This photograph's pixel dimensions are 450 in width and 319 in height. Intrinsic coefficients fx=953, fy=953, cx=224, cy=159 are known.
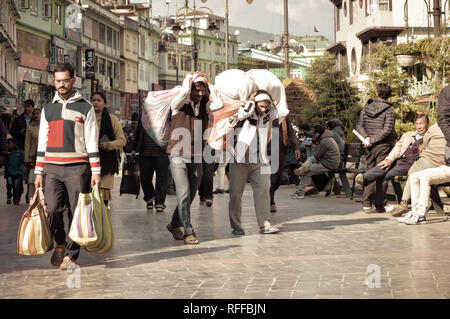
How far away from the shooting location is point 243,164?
38.4ft

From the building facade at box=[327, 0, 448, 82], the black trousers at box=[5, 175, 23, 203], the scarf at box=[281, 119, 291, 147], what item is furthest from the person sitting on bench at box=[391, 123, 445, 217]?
the building facade at box=[327, 0, 448, 82]

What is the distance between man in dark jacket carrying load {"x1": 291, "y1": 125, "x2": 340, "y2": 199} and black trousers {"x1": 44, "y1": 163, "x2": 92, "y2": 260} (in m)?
10.0

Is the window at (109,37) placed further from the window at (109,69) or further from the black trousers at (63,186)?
the black trousers at (63,186)

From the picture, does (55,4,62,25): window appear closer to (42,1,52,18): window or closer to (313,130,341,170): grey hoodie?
(42,1,52,18): window

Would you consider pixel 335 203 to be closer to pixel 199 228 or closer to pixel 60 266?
pixel 199 228

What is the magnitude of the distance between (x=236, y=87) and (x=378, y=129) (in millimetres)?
3492

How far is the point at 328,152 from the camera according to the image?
60.0 feet

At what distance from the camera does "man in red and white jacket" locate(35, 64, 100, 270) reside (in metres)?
8.59

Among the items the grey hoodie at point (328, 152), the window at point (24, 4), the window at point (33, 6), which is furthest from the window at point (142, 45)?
the grey hoodie at point (328, 152)

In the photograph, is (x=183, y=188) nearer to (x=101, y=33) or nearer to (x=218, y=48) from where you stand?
(x=101, y=33)

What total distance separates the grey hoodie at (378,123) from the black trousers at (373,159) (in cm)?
9

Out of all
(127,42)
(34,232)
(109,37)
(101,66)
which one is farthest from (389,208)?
(127,42)

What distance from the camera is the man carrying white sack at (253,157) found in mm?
11484
